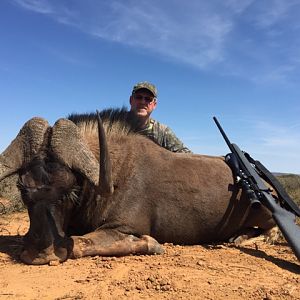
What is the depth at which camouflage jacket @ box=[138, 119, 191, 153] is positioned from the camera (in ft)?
23.2

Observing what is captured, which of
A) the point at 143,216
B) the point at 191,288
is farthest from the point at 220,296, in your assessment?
the point at 143,216

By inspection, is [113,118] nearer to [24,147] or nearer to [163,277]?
[24,147]

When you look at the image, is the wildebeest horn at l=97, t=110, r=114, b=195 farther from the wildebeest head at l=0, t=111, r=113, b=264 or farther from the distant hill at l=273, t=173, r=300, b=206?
the distant hill at l=273, t=173, r=300, b=206

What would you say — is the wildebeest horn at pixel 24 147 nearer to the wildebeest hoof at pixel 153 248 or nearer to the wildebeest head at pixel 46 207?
the wildebeest head at pixel 46 207

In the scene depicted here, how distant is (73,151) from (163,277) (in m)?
1.58

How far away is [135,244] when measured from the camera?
446 centimetres

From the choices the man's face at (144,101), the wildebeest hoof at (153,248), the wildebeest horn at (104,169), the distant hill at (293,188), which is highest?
the man's face at (144,101)

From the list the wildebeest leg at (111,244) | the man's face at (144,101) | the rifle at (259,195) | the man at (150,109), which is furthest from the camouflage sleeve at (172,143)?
the wildebeest leg at (111,244)

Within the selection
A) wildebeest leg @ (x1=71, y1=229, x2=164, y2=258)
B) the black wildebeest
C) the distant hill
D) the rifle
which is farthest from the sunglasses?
the distant hill

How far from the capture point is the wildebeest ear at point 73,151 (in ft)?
14.0

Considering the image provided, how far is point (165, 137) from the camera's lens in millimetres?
7254

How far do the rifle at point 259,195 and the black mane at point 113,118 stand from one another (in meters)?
1.37

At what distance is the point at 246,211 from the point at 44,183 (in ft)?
8.53

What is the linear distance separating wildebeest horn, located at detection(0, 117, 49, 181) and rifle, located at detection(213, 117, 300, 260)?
2405mm
